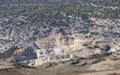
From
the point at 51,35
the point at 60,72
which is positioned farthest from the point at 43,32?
the point at 60,72

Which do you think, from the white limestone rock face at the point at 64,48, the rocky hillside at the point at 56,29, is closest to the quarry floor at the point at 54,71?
the white limestone rock face at the point at 64,48

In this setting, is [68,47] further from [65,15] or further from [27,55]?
[65,15]

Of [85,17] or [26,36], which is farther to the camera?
[85,17]

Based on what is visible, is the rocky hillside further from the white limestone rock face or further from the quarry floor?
the quarry floor

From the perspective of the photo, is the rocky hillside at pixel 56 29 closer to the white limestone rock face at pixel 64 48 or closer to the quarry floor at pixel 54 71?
the white limestone rock face at pixel 64 48

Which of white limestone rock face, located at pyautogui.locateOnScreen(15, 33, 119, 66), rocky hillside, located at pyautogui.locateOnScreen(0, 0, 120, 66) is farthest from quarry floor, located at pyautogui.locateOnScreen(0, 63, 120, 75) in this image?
rocky hillside, located at pyautogui.locateOnScreen(0, 0, 120, 66)

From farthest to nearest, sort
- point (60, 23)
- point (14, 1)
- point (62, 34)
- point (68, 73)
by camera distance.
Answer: point (14, 1) → point (60, 23) → point (62, 34) → point (68, 73)

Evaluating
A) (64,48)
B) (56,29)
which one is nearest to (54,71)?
(64,48)

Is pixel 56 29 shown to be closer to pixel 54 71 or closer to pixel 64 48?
pixel 64 48
